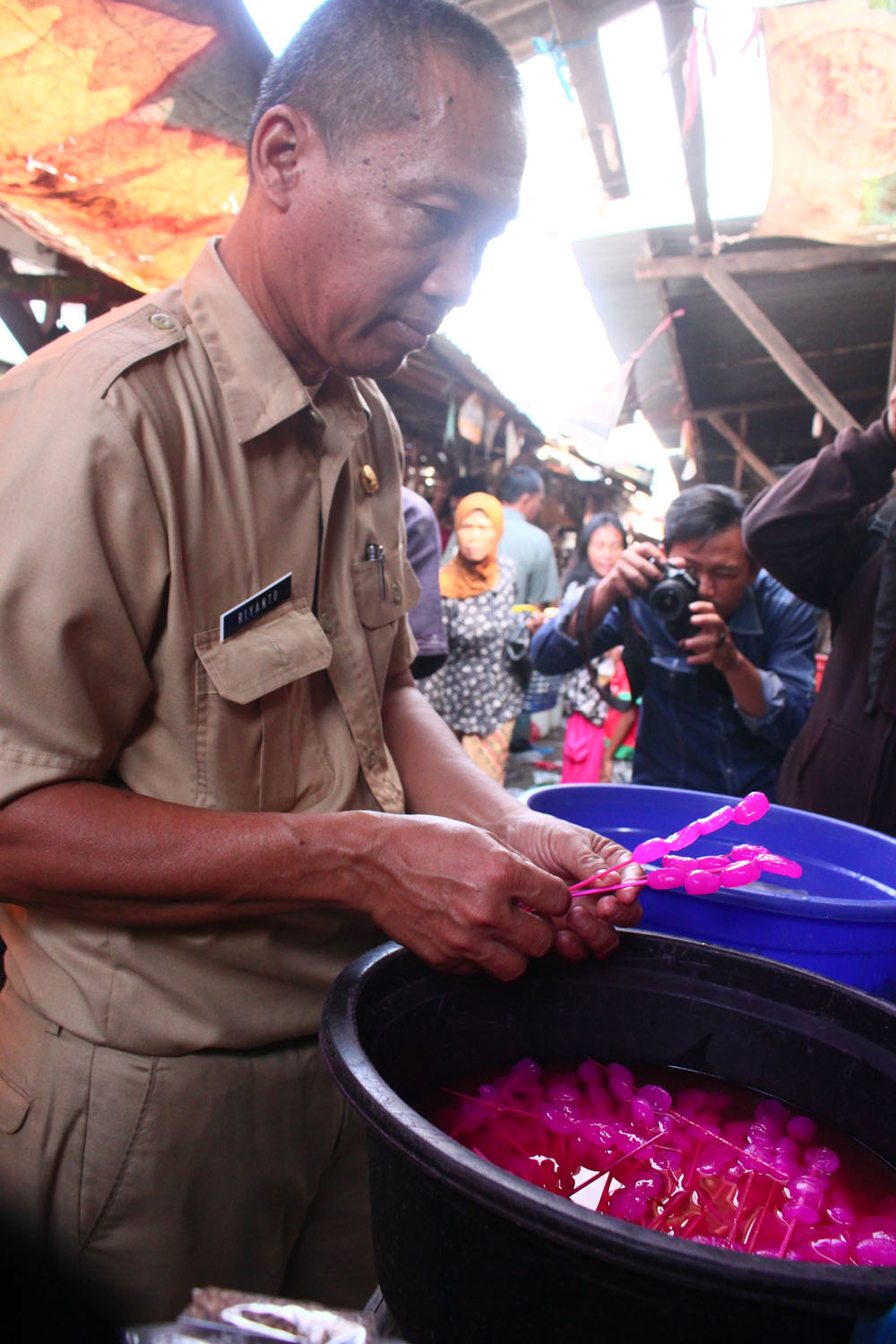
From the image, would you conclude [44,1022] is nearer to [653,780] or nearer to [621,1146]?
[621,1146]

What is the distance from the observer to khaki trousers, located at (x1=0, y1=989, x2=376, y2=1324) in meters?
1.16

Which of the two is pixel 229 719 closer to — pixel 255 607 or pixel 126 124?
pixel 255 607

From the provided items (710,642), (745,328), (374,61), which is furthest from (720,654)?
(745,328)

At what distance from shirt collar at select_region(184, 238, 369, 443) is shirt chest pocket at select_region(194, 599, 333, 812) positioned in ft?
0.90

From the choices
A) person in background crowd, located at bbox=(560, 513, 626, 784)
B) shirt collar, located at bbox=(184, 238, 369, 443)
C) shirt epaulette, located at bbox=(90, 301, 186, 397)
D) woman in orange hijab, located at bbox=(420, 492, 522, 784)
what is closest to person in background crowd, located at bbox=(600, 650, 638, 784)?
person in background crowd, located at bbox=(560, 513, 626, 784)

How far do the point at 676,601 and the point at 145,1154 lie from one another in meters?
2.01

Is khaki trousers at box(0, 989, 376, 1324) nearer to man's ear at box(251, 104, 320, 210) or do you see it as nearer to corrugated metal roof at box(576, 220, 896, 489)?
man's ear at box(251, 104, 320, 210)

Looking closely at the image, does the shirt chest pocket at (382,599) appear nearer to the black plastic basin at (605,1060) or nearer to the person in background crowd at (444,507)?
the black plastic basin at (605,1060)

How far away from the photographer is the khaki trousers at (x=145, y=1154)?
1161mm

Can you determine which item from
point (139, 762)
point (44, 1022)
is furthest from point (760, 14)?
point (44, 1022)

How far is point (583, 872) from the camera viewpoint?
Answer: 133 centimetres

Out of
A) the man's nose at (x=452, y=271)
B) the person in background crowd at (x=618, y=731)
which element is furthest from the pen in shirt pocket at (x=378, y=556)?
the person in background crowd at (x=618, y=731)

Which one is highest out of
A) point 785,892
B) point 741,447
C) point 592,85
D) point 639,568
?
point 592,85

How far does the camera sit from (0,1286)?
18.7 inches
